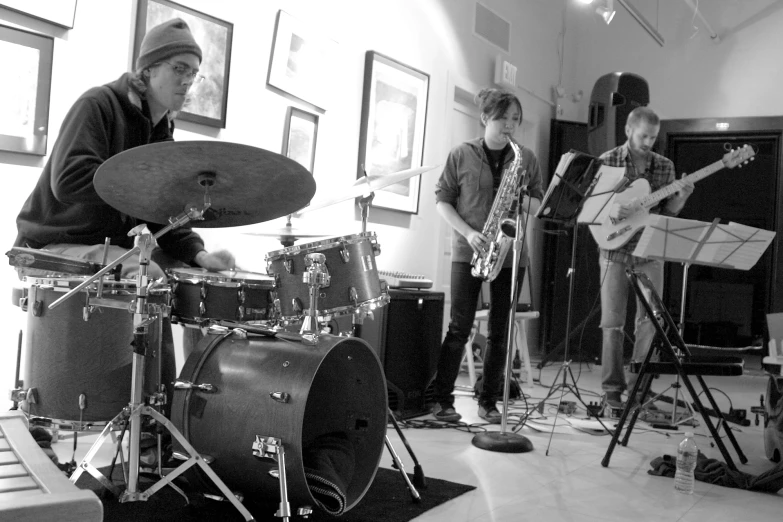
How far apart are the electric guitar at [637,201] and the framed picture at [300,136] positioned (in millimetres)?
1809

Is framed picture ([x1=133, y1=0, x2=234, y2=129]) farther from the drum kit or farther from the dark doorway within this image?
the dark doorway

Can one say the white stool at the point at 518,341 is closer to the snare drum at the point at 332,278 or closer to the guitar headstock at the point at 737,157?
the guitar headstock at the point at 737,157

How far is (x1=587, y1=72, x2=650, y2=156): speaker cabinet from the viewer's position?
22.1ft

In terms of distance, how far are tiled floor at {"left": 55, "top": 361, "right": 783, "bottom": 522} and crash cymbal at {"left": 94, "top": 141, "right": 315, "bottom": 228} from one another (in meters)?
1.11

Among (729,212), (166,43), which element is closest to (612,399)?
(166,43)

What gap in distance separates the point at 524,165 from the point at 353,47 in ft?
5.11

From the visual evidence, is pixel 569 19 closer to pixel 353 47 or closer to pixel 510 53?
pixel 510 53

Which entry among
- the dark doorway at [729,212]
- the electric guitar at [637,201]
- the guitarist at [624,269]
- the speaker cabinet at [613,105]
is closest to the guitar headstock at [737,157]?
the electric guitar at [637,201]

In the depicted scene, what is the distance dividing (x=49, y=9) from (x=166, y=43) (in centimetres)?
93

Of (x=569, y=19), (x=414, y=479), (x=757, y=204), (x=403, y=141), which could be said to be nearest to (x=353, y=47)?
(x=403, y=141)

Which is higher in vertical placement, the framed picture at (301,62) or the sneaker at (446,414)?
the framed picture at (301,62)

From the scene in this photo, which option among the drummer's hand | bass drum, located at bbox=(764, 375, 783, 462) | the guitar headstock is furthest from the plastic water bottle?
the guitar headstock

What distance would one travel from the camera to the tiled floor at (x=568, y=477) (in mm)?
2570

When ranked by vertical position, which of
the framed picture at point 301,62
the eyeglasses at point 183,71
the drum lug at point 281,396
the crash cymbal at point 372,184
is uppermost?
the framed picture at point 301,62
